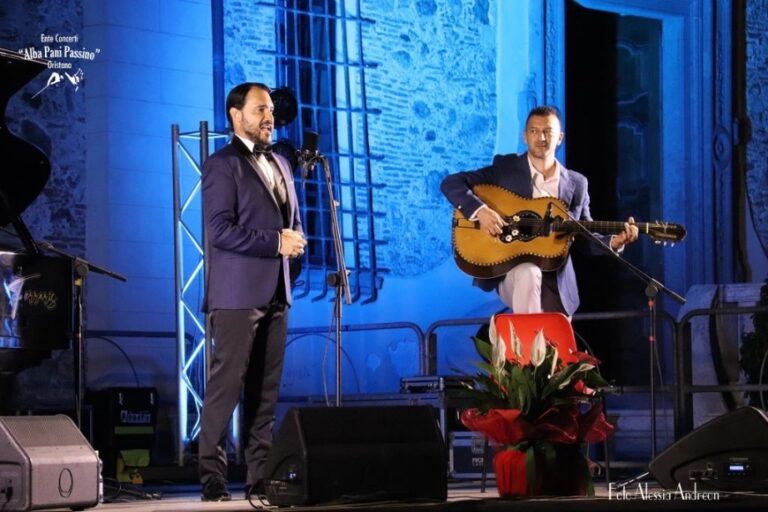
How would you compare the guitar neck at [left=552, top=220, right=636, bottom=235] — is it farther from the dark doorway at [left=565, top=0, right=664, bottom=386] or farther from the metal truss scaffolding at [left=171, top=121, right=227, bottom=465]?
the dark doorway at [left=565, top=0, right=664, bottom=386]

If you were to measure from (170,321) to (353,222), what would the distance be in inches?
60.4

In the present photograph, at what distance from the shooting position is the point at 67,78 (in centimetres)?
748

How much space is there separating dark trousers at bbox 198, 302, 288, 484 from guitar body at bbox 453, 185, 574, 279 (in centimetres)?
→ 111

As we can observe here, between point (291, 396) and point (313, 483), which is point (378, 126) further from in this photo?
point (313, 483)

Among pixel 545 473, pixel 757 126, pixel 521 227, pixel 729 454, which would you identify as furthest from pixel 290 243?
pixel 757 126

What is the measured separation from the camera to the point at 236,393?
4.35 m

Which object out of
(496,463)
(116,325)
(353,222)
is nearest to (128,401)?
(116,325)

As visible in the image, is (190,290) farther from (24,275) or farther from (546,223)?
(546,223)

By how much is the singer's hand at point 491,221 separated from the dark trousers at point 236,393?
109cm

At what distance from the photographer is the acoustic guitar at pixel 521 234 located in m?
5.09

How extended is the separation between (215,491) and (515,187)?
1806mm

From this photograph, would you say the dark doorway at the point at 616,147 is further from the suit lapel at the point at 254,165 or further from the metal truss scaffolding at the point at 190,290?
the suit lapel at the point at 254,165

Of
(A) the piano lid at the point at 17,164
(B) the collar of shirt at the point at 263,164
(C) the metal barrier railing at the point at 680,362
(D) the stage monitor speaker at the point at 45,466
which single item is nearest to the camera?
(D) the stage monitor speaker at the point at 45,466

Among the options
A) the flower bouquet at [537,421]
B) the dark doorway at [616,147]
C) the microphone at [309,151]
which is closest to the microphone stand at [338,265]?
the microphone at [309,151]
